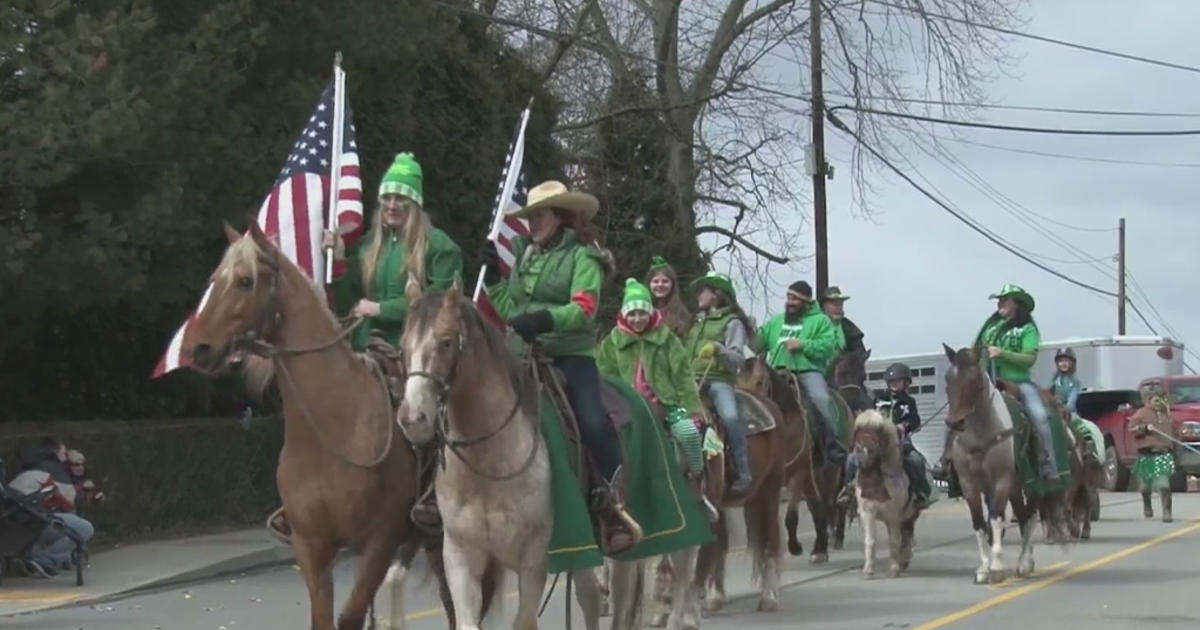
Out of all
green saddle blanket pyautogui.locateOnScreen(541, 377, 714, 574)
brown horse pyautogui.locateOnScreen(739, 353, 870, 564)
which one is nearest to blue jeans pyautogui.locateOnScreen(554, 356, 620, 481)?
green saddle blanket pyautogui.locateOnScreen(541, 377, 714, 574)

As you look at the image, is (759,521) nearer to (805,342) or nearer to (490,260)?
(805,342)

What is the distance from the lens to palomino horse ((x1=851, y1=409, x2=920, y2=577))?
1850cm

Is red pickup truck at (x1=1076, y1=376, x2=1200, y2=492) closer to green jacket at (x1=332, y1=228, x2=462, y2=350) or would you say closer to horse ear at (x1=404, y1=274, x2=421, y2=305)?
green jacket at (x1=332, y1=228, x2=462, y2=350)

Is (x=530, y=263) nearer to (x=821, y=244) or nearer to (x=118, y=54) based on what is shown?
(x=118, y=54)

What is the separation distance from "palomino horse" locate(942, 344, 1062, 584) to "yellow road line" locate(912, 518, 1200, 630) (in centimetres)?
49

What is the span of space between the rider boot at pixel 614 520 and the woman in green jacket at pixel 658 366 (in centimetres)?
242

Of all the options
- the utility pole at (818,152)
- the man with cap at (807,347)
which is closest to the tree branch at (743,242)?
the utility pole at (818,152)

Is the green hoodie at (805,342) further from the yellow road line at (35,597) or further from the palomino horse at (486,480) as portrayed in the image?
the palomino horse at (486,480)

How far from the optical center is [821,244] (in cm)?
3666

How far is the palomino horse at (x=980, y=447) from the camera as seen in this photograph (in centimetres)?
1753

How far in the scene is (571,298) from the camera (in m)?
10.3

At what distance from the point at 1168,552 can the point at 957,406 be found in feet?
15.3

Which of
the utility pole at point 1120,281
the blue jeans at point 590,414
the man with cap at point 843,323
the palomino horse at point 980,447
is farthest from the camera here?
the utility pole at point 1120,281

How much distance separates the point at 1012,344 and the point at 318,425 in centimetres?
999
